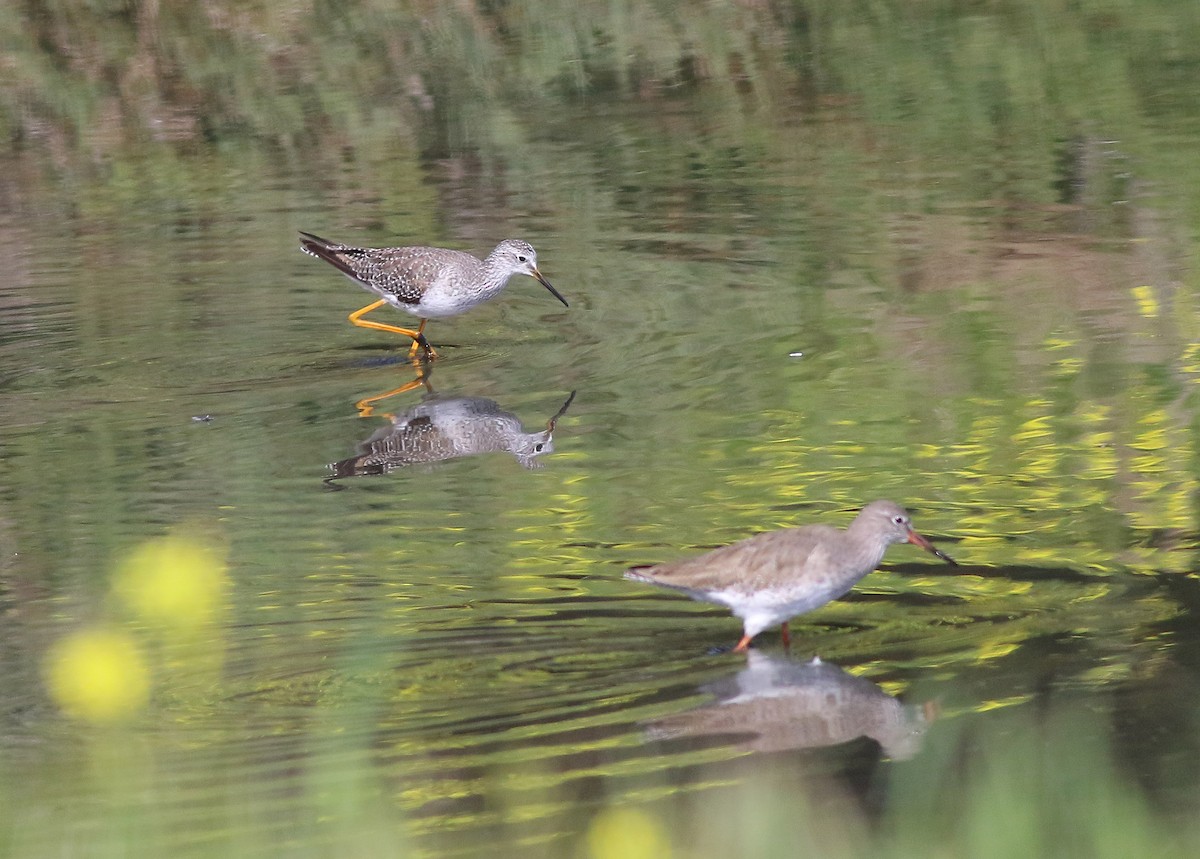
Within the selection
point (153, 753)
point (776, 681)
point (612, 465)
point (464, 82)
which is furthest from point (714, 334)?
point (464, 82)

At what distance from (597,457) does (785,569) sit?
297cm

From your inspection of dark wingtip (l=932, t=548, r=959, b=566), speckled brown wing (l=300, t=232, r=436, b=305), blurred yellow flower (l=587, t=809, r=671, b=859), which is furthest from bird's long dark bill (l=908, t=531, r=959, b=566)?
speckled brown wing (l=300, t=232, r=436, b=305)

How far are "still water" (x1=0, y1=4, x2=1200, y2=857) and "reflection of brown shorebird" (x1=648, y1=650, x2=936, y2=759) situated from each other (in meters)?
0.02

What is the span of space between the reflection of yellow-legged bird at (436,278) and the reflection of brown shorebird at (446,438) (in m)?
1.69

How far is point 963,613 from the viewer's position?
802cm

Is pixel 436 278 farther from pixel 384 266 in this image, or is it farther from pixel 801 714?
pixel 801 714

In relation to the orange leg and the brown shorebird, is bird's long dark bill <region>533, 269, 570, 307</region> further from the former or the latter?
the brown shorebird

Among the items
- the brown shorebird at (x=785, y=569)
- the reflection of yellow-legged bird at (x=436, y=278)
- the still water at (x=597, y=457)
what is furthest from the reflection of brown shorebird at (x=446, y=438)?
the brown shorebird at (x=785, y=569)

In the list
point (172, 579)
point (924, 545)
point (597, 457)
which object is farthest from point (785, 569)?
point (172, 579)

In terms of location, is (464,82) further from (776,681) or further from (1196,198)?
(776,681)

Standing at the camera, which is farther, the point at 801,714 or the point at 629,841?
the point at 801,714

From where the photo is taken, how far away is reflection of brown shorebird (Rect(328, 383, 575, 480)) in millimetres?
10648

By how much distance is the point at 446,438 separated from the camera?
11062 millimetres

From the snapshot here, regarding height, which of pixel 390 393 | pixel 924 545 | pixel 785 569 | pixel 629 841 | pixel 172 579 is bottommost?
pixel 390 393
